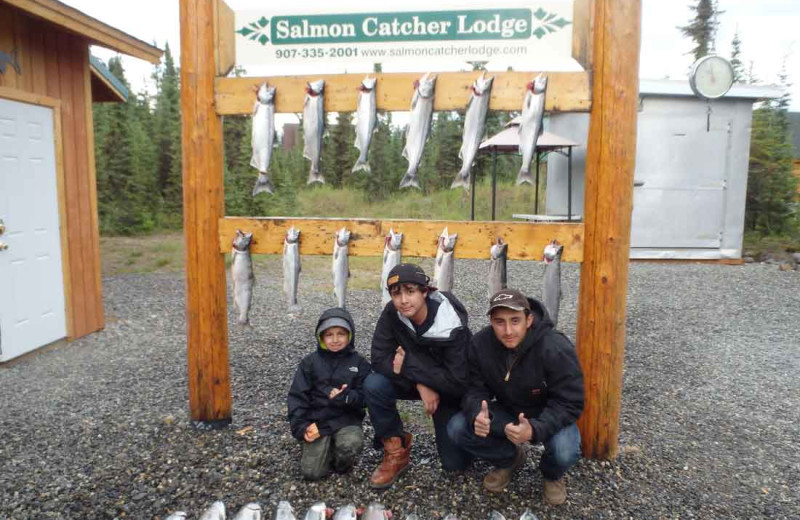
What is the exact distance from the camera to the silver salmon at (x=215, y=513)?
288 centimetres

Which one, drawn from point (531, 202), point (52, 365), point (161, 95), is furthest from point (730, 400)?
point (161, 95)

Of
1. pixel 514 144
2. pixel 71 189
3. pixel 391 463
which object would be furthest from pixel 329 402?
pixel 514 144

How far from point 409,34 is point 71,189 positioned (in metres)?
5.18

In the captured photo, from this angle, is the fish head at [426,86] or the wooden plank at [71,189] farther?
the wooden plank at [71,189]

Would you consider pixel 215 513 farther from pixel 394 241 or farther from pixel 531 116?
pixel 531 116

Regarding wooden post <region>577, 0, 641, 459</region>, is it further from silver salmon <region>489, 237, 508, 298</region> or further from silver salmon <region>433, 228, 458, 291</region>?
silver salmon <region>433, 228, 458, 291</region>

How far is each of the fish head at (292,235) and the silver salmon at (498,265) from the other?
124 cm

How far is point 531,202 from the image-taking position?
17.8 metres

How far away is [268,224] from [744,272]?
10.3m

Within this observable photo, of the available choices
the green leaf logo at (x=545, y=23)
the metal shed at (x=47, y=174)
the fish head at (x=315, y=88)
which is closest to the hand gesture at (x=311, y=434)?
the fish head at (x=315, y=88)

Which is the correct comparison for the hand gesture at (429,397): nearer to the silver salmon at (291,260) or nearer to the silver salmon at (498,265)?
the silver salmon at (498,265)

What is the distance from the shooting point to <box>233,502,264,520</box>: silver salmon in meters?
2.86

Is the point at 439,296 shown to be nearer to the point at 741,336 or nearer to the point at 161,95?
the point at 741,336

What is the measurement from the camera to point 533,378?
3.08 meters
